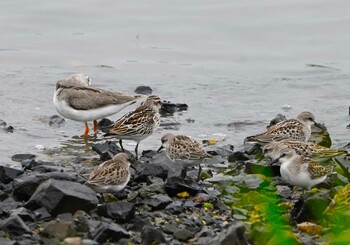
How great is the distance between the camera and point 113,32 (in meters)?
22.9

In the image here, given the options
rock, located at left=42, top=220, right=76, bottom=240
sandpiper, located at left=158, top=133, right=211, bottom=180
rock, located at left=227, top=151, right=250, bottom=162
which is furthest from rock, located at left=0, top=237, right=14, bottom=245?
rock, located at left=227, top=151, right=250, bottom=162

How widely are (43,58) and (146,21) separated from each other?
11.9 ft

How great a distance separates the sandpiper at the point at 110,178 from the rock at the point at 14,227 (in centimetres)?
160

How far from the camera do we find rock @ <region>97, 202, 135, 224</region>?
8953 mm

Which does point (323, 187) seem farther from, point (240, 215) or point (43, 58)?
point (43, 58)

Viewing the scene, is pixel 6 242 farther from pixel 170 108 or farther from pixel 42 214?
pixel 170 108

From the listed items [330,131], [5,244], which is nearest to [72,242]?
[5,244]

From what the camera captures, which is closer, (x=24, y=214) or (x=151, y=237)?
(x=151, y=237)

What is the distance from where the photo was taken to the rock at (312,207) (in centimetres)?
922

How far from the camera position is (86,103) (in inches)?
585

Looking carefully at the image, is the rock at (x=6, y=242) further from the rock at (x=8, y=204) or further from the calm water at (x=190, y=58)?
the calm water at (x=190, y=58)

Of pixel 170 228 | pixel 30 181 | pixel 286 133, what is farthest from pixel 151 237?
pixel 286 133

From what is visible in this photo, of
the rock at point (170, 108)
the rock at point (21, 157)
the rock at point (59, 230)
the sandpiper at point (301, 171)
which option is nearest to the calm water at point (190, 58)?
the rock at point (170, 108)

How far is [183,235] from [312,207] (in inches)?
62.0
